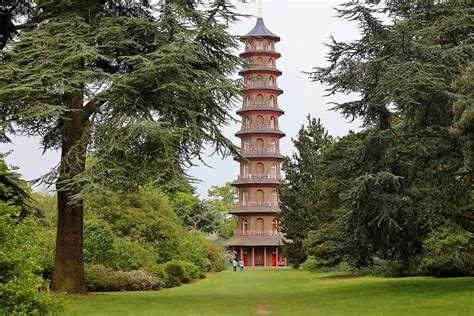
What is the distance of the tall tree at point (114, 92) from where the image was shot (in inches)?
596

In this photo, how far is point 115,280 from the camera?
2234 cm

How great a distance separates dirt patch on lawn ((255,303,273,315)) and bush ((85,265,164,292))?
297 inches

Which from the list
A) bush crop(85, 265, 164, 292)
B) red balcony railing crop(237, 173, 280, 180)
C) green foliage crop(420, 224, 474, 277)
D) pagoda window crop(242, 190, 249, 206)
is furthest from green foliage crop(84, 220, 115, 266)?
pagoda window crop(242, 190, 249, 206)

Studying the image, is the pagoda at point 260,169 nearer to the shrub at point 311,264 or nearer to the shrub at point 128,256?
the shrub at point 311,264

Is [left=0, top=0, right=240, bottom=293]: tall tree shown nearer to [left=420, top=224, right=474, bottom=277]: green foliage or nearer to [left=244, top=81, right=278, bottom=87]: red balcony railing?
[left=420, top=224, right=474, bottom=277]: green foliage

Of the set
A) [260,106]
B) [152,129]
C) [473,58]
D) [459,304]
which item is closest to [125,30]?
[152,129]

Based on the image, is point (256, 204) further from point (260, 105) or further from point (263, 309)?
point (263, 309)

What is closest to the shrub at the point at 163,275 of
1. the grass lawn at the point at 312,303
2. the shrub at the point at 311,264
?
the grass lawn at the point at 312,303

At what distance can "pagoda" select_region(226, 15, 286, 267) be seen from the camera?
5869cm

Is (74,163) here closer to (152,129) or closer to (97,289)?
(152,129)

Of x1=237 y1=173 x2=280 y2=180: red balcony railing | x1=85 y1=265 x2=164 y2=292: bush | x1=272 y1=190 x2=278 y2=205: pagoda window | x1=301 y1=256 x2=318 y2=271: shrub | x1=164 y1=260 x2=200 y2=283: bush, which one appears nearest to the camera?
x1=85 y1=265 x2=164 y2=292: bush

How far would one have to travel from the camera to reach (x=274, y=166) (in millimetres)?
59688

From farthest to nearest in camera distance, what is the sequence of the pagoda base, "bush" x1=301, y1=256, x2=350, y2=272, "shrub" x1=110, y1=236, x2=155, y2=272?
the pagoda base < "bush" x1=301, y1=256, x2=350, y2=272 < "shrub" x1=110, y1=236, x2=155, y2=272

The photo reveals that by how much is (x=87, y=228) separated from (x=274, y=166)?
120 feet
